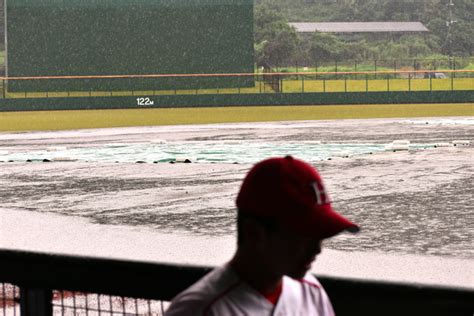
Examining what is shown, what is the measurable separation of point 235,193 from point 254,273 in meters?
14.7

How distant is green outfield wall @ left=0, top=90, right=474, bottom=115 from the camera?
182 ft

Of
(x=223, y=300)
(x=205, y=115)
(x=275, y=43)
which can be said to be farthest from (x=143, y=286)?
(x=275, y=43)

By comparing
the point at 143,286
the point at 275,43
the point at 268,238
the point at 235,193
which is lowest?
the point at 235,193

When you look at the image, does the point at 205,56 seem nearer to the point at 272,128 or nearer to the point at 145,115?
the point at 145,115

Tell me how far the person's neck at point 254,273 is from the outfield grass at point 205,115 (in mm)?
37829

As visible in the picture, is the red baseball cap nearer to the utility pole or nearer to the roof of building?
the utility pole

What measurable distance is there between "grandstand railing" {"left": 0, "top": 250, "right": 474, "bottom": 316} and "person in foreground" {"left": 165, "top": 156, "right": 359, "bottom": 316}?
629 millimetres

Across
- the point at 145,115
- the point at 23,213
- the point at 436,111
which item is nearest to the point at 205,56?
the point at 145,115

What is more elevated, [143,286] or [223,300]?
[223,300]

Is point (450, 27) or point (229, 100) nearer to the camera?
point (229, 100)

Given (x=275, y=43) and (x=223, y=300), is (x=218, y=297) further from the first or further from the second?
(x=275, y=43)

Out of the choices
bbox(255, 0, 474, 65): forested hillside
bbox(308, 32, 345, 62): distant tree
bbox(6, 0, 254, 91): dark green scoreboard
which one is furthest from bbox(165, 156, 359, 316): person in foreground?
bbox(308, 32, 345, 62): distant tree

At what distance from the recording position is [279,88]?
2623 inches

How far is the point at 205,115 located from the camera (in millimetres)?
49188
